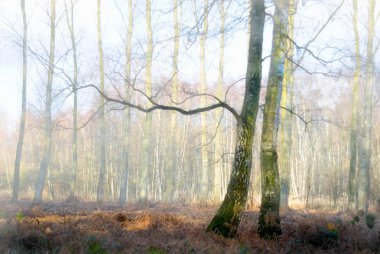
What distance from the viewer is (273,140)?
301 inches

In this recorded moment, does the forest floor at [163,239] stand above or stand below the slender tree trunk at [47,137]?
below

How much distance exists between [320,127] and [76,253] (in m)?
40.0

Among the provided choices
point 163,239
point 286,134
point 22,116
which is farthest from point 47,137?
point 163,239

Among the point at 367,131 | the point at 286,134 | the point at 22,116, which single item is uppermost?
the point at 22,116

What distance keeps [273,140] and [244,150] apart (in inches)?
27.0

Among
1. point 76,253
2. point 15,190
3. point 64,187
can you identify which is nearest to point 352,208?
point 76,253

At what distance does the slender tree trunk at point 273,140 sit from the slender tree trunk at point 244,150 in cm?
41

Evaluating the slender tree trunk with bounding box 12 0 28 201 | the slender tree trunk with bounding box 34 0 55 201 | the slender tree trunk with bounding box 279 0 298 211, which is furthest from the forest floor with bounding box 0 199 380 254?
the slender tree trunk with bounding box 12 0 28 201

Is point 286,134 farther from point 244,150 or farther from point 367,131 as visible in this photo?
point 244,150

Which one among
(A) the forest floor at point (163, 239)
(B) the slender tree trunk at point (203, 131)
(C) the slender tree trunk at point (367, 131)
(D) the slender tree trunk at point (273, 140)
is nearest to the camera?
(A) the forest floor at point (163, 239)

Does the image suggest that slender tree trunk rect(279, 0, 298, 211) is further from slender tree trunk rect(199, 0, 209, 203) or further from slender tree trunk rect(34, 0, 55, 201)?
slender tree trunk rect(34, 0, 55, 201)

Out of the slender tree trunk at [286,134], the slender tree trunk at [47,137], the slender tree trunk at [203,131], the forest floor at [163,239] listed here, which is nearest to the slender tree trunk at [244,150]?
the forest floor at [163,239]

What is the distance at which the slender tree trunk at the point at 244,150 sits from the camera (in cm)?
723

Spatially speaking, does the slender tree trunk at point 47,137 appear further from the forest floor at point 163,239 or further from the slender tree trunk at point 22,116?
the forest floor at point 163,239
